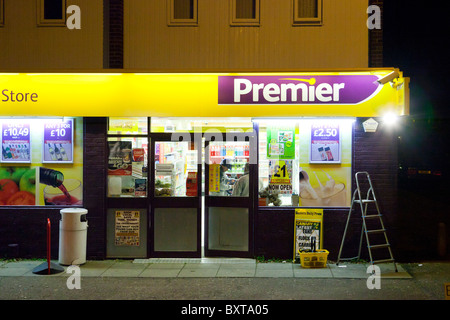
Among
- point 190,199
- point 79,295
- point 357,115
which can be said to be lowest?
point 79,295

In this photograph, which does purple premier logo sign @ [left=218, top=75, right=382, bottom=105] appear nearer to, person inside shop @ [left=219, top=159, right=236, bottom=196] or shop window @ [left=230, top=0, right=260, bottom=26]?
shop window @ [left=230, top=0, right=260, bottom=26]

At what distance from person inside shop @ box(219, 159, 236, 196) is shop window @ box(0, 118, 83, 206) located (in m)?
2.93

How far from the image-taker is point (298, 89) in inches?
366

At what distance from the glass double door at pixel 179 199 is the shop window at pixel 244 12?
2.31 m

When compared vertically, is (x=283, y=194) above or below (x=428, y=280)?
above

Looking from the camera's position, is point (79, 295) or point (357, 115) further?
point (357, 115)

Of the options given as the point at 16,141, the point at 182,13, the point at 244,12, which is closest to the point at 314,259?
the point at 244,12

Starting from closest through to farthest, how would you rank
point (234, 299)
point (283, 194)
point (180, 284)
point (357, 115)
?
point (234, 299), point (180, 284), point (357, 115), point (283, 194)

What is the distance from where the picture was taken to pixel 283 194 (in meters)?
9.83

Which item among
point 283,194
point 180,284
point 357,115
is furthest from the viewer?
point 283,194

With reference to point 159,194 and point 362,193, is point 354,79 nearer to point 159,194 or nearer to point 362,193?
point 362,193

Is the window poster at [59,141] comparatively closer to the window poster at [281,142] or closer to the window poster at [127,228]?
the window poster at [127,228]

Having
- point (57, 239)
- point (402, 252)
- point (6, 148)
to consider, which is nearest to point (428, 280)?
point (402, 252)

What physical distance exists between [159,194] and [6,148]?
3338mm
